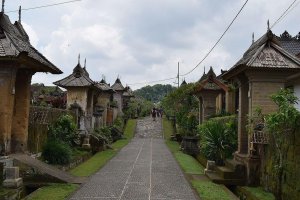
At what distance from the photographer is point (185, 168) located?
18.5 meters

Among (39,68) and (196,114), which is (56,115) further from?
(196,114)

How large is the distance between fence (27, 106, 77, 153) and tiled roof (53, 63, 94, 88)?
861 cm

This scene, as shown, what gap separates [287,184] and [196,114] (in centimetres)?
2420

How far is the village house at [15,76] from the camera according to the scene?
502 inches

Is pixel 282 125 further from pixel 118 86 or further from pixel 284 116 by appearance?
pixel 118 86

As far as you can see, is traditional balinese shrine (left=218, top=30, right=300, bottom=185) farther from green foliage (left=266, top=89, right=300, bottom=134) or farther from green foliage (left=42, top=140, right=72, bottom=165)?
green foliage (left=42, top=140, right=72, bottom=165)

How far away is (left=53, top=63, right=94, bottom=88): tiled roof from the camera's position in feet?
94.4

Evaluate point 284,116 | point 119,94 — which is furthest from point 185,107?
point 284,116

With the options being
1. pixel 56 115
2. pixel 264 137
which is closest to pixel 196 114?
pixel 56 115

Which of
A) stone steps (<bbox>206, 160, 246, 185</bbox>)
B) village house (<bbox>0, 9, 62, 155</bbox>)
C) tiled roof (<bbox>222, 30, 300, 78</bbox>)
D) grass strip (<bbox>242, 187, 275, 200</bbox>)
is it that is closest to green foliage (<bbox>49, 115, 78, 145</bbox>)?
village house (<bbox>0, 9, 62, 155</bbox>)

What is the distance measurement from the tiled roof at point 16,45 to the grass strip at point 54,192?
3.91 meters

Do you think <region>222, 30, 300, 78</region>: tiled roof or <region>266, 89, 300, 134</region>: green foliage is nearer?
<region>266, 89, 300, 134</region>: green foliage

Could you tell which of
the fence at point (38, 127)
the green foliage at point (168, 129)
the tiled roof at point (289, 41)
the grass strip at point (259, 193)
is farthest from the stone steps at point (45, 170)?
the green foliage at point (168, 129)

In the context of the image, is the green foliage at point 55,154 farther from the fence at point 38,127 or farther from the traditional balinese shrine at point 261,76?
the traditional balinese shrine at point 261,76
